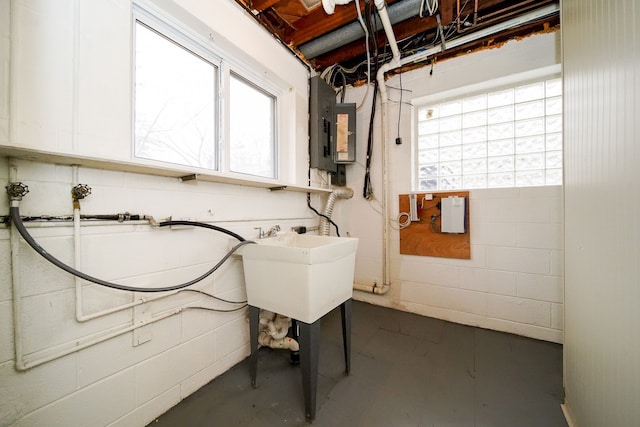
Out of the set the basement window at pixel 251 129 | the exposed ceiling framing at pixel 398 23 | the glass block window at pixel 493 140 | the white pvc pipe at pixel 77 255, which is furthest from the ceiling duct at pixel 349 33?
the white pvc pipe at pixel 77 255

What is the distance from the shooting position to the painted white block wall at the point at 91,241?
0.75 metres

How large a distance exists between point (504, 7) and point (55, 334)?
3422 mm

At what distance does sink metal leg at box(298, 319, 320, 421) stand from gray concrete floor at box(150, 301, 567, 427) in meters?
0.08

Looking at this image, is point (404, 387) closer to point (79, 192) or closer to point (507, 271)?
point (507, 271)

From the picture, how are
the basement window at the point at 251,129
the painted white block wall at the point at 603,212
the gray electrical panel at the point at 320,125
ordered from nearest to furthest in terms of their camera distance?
the painted white block wall at the point at 603,212, the basement window at the point at 251,129, the gray electrical panel at the point at 320,125

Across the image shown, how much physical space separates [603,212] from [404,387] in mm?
1242

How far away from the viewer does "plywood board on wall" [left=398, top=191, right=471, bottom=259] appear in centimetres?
199

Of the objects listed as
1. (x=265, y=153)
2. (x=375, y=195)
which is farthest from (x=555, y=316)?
(x=265, y=153)

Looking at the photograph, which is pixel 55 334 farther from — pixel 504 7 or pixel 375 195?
pixel 504 7

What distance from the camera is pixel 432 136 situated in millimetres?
2225

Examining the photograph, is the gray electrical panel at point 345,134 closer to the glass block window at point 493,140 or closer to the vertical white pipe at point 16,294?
the glass block window at point 493,140

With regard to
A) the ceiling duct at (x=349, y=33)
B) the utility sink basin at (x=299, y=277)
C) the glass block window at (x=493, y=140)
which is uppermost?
the ceiling duct at (x=349, y=33)

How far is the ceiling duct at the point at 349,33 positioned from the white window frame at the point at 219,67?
1.55ft

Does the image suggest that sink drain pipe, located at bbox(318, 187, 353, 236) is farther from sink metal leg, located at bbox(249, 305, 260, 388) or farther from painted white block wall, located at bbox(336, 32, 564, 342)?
sink metal leg, located at bbox(249, 305, 260, 388)
